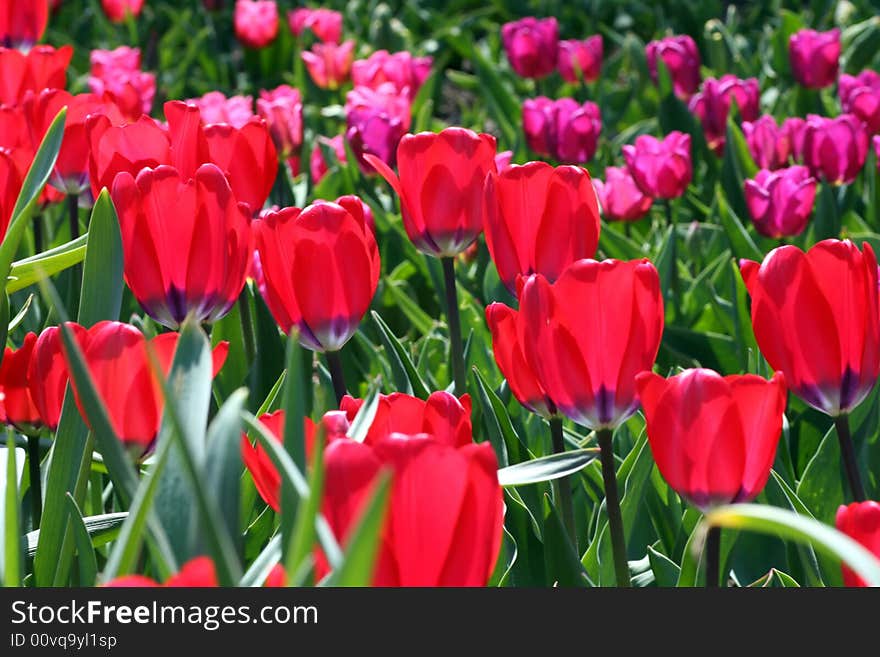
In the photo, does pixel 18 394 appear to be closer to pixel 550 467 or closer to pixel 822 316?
pixel 550 467

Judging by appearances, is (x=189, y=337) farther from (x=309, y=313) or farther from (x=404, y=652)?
(x=309, y=313)

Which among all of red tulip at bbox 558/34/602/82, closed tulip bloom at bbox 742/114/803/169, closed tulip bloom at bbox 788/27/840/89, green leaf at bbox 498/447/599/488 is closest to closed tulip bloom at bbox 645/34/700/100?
closed tulip bloom at bbox 788/27/840/89

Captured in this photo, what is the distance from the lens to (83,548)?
0.91 metres

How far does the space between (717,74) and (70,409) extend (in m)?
2.73

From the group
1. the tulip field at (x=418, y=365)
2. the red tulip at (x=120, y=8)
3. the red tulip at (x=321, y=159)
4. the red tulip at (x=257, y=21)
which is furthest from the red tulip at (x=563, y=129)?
the red tulip at (x=120, y=8)

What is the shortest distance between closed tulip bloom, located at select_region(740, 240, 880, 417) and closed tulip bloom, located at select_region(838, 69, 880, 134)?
141cm

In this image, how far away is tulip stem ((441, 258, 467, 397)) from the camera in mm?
1351

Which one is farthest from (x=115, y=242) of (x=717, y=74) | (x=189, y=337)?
(x=717, y=74)

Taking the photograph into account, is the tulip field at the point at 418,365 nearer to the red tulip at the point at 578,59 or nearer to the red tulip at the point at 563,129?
the red tulip at the point at 563,129

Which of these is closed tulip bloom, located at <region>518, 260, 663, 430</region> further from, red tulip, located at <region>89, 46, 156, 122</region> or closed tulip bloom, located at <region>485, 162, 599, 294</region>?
red tulip, located at <region>89, 46, 156, 122</region>

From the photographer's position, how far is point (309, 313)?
3.71ft

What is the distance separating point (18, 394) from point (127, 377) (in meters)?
0.21

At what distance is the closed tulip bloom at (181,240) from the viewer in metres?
1.10

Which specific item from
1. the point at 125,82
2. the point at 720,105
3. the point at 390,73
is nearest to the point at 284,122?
the point at 125,82
